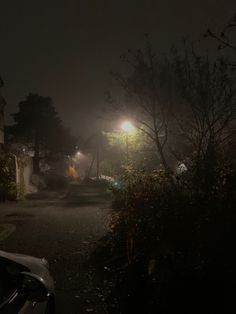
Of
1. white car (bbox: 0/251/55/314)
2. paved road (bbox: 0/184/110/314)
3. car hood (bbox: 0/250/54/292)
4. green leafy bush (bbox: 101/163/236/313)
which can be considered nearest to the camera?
white car (bbox: 0/251/55/314)

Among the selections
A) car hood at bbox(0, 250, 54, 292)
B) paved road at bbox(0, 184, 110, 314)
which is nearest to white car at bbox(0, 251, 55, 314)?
car hood at bbox(0, 250, 54, 292)

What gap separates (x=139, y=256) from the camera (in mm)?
8516

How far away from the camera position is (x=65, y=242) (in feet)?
42.2

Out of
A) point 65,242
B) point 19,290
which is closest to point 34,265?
point 19,290

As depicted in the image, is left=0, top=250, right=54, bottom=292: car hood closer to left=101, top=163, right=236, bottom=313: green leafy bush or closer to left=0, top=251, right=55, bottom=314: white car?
left=0, top=251, right=55, bottom=314: white car

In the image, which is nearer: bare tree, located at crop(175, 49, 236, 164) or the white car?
the white car

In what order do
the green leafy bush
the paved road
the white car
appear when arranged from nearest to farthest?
the white car, the green leafy bush, the paved road

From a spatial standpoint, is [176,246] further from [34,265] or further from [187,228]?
[34,265]

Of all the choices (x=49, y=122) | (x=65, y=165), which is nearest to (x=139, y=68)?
(x=49, y=122)

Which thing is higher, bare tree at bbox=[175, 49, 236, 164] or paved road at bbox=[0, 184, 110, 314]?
bare tree at bbox=[175, 49, 236, 164]

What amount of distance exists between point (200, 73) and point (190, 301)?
36.9ft

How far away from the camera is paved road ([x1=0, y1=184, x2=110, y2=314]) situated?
310 inches

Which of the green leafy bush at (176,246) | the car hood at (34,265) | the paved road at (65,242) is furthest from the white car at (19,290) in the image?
the paved road at (65,242)

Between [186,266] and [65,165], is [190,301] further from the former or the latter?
[65,165]
